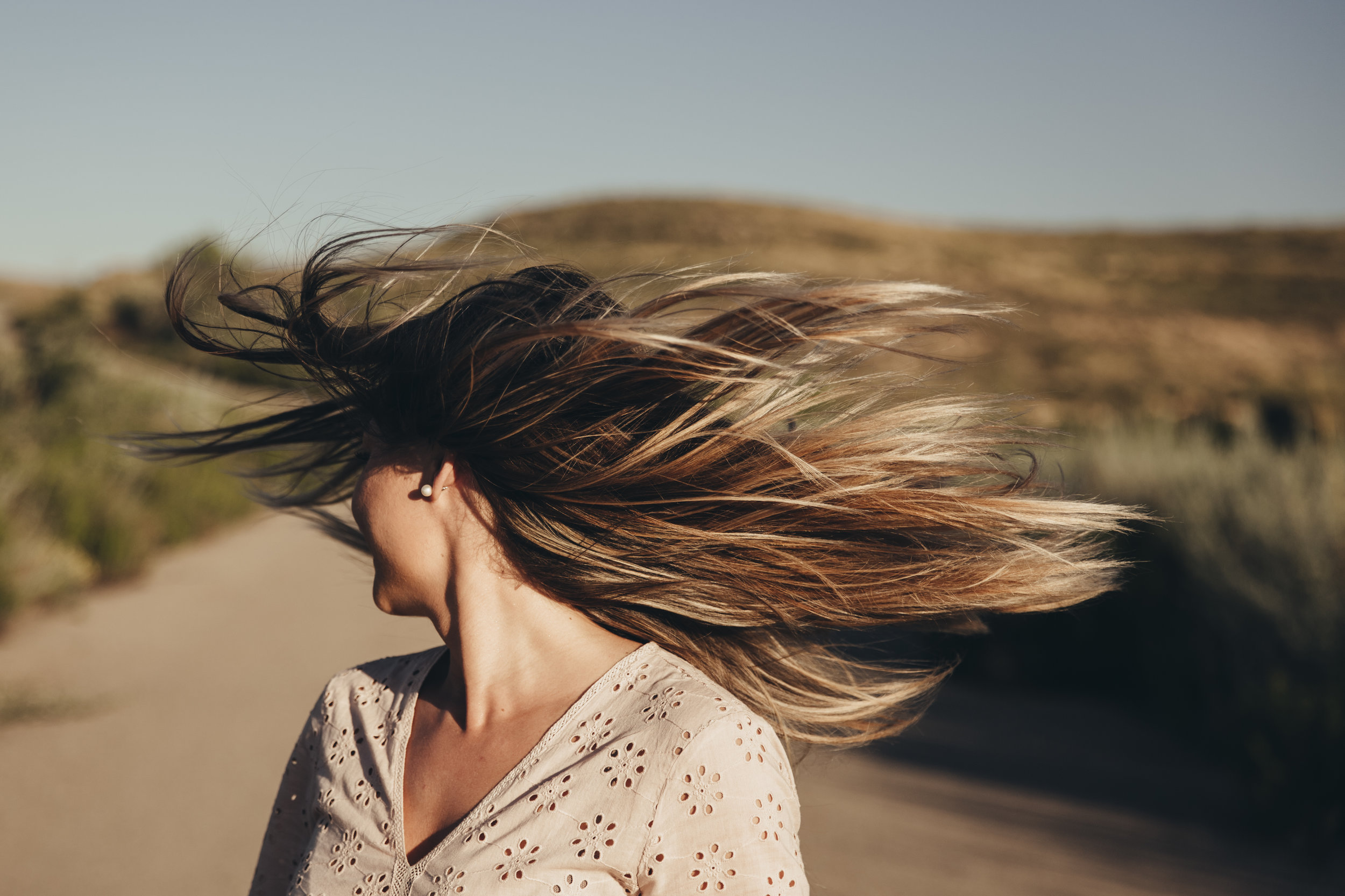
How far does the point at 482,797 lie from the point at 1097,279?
219 ft

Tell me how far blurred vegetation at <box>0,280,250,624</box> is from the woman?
121 cm

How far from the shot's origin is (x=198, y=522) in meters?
12.9

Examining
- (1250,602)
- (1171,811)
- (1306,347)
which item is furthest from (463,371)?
(1306,347)

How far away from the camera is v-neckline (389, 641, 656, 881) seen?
149cm

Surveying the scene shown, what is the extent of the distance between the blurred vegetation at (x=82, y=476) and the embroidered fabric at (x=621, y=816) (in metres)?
1.57

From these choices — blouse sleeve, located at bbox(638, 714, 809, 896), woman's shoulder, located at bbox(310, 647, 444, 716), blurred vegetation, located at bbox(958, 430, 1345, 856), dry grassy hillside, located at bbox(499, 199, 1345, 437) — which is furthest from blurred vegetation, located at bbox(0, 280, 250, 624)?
dry grassy hillside, located at bbox(499, 199, 1345, 437)

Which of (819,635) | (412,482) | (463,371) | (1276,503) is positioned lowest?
(1276,503)

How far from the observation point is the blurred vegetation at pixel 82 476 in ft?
26.3

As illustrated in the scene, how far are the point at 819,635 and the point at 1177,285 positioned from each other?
2585 inches

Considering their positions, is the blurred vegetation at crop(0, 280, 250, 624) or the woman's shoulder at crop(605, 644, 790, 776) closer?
the woman's shoulder at crop(605, 644, 790, 776)

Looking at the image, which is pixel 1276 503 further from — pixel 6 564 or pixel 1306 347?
pixel 1306 347

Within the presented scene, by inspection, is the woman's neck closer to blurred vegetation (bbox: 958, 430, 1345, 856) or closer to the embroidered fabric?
the embroidered fabric

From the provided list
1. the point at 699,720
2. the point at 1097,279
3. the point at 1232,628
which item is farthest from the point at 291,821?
the point at 1097,279

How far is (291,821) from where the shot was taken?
193 centimetres
